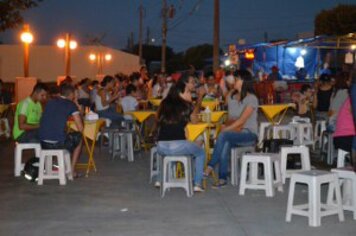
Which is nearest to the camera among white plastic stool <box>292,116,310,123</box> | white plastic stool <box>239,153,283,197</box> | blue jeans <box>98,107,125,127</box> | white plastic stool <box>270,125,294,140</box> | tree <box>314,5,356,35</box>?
white plastic stool <box>239,153,283,197</box>

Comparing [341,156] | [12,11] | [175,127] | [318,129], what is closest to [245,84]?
[175,127]

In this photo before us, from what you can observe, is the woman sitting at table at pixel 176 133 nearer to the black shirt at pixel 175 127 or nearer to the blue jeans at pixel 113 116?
the black shirt at pixel 175 127

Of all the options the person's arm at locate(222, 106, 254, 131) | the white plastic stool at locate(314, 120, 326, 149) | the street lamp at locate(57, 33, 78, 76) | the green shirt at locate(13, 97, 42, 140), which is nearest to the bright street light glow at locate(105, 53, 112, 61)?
the street lamp at locate(57, 33, 78, 76)

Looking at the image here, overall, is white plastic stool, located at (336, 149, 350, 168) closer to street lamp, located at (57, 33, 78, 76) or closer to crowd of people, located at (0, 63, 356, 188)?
crowd of people, located at (0, 63, 356, 188)

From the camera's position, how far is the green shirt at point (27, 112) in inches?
394

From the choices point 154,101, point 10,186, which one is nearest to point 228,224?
point 10,186

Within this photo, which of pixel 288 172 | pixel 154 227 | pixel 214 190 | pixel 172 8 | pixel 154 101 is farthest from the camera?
pixel 172 8

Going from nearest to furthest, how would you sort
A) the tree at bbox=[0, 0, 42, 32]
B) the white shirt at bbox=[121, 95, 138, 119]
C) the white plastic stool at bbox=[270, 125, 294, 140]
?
the white plastic stool at bbox=[270, 125, 294, 140], the white shirt at bbox=[121, 95, 138, 119], the tree at bbox=[0, 0, 42, 32]

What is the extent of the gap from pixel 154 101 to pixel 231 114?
5422 mm

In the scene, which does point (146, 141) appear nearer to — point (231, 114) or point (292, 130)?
point (292, 130)

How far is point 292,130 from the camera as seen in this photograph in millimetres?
11680

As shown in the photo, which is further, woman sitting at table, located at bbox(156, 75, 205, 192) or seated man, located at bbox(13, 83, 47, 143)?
seated man, located at bbox(13, 83, 47, 143)

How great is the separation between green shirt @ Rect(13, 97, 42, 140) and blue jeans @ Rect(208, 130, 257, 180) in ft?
10.3

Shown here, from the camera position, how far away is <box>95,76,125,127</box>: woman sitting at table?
1293cm
